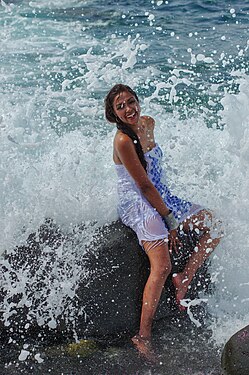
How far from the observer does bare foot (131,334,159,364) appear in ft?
13.0

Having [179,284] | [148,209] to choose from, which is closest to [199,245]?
[179,284]

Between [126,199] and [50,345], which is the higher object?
[126,199]

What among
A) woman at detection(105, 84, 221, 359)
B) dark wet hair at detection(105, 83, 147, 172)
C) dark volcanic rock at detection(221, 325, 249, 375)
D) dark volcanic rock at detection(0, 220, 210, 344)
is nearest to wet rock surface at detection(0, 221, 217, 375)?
dark volcanic rock at detection(0, 220, 210, 344)

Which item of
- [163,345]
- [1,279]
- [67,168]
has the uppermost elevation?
[67,168]

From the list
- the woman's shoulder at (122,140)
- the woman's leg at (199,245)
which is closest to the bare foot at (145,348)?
the woman's leg at (199,245)

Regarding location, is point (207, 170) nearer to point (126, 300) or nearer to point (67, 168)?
point (67, 168)

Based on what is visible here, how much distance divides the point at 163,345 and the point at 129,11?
899 centimetres

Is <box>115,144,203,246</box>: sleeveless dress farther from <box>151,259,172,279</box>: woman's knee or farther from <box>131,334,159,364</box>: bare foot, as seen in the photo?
<box>131,334,159,364</box>: bare foot

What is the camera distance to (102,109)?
298 inches

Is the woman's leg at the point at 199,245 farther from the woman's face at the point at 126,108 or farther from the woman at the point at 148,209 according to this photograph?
the woman's face at the point at 126,108

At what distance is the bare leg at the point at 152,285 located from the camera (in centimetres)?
410

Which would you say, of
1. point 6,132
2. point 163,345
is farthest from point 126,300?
point 6,132

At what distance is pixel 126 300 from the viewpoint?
13.7 feet

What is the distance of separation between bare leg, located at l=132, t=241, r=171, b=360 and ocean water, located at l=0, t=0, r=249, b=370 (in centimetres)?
42
